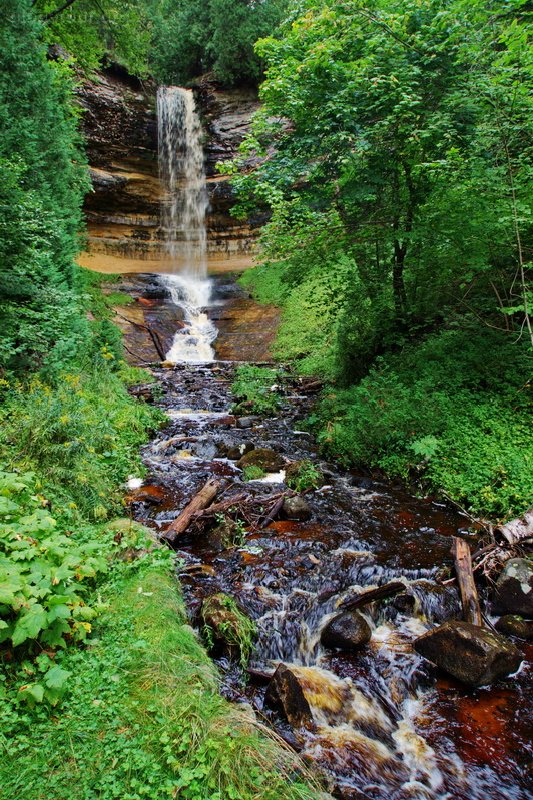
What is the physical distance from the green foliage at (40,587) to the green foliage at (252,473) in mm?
3633

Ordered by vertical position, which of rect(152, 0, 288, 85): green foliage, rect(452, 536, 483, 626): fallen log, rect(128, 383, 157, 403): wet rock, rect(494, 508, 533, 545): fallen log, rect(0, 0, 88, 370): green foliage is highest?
rect(152, 0, 288, 85): green foliage

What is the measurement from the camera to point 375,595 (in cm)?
392

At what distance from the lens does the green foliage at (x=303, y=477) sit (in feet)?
20.7

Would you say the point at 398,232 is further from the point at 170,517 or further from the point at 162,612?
the point at 162,612

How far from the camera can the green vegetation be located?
5.49 metres

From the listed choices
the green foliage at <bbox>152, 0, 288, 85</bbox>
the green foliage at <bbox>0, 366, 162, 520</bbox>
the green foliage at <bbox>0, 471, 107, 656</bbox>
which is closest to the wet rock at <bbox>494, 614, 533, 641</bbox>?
the green foliage at <bbox>0, 471, 107, 656</bbox>

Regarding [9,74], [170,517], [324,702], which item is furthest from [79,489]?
[9,74]

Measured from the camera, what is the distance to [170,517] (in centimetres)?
Answer: 525

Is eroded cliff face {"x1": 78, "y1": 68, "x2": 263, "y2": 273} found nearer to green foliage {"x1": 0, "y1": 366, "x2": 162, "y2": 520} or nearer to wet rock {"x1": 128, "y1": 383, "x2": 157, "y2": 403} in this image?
wet rock {"x1": 128, "y1": 383, "x2": 157, "y2": 403}

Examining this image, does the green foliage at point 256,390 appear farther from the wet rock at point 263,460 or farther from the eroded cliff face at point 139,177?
the eroded cliff face at point 139,177

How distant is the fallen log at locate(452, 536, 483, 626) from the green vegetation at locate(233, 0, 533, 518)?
1.10 metres

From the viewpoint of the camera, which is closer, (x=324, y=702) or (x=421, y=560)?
(x=324, y=702)

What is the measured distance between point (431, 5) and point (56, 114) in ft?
24.7

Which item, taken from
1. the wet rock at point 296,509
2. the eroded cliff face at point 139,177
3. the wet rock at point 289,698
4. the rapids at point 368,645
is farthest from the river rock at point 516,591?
the eroded cliff face at point 139,177
